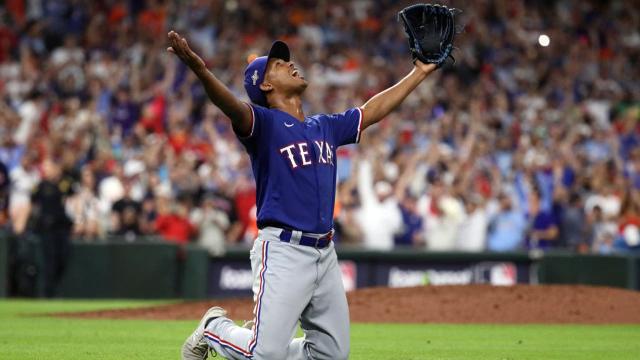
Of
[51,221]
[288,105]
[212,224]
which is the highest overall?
[288,105]

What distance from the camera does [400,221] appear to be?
18234 millimetres

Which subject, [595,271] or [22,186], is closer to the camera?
[22,186]

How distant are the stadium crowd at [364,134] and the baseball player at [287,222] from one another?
10.1 metres

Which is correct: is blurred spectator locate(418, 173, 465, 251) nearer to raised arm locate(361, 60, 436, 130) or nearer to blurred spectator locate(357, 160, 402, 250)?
blurred spectator locate(357, 160, 402, 250)

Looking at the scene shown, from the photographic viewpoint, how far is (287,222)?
645 centimetres

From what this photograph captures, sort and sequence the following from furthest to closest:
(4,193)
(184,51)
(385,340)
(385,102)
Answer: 1. (4,193)
2. (385,340)
3. (385,102)
4. (184,51)

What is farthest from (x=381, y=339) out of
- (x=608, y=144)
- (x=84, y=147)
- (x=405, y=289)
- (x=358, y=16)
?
(x=358, y=16)

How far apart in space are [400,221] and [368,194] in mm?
642

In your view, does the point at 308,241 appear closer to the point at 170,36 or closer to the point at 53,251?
the point at 170,36

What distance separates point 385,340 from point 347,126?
3.97m

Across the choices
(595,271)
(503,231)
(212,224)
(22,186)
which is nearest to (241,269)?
(212,224)

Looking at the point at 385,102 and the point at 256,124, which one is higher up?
the point at 385,102

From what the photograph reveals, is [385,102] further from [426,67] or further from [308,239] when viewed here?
[308,239]

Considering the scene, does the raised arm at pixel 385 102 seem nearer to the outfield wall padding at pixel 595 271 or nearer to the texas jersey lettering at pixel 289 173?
the texas jersey lettering at pixel 289 173
